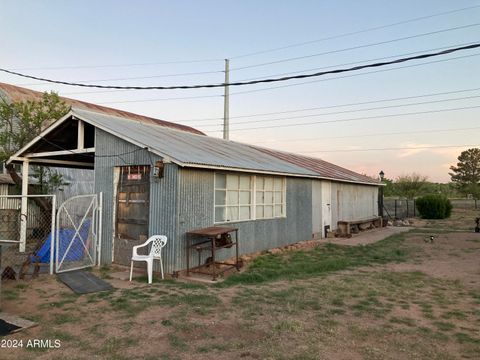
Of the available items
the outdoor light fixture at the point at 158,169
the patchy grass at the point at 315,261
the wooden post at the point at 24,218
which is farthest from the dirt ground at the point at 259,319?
the wooden post at the point at 24,218

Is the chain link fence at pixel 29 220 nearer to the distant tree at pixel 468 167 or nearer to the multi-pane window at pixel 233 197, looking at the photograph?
the multi-pane window at pixel 233 197

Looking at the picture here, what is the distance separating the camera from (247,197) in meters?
10.9

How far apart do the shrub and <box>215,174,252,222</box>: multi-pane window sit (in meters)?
22.1

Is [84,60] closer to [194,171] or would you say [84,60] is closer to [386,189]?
[194,171]

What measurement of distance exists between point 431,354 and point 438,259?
7.69 metres

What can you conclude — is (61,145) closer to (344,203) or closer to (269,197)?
(269,197)

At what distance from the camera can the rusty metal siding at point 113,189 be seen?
27.6ft

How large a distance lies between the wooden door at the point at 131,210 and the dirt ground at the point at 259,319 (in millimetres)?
980

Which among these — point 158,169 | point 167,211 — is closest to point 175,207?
point 167,211

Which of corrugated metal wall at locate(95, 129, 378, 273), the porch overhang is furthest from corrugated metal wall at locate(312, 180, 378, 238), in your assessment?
the porch overhang

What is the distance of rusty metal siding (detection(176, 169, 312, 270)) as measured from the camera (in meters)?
8.55

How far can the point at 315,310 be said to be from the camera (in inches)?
234

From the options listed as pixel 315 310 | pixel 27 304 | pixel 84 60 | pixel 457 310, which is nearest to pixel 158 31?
pixel 84 60

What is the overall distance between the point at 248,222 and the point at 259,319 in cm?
542
